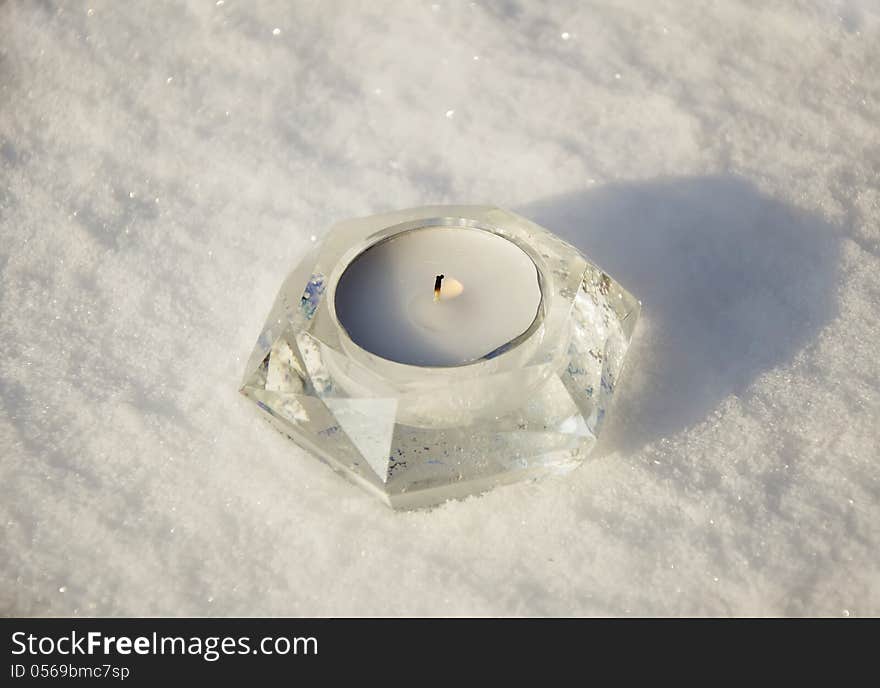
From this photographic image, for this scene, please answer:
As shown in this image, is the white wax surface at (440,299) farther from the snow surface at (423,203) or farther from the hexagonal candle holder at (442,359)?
the snow surface at (423,203)

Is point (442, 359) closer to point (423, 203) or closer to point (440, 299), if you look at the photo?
point (440, 299)

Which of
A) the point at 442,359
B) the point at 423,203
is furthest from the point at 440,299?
the point at 423,203

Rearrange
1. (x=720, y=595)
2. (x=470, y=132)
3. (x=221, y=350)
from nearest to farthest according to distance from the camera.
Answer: (x=720, y=595), (x=221, y=350), (x=470, y=132)

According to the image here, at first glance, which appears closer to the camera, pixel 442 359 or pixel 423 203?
pixel 442 359

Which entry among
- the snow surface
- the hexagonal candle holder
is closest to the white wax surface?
the hexagonal candle holder

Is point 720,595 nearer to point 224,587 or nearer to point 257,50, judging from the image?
point 224,587

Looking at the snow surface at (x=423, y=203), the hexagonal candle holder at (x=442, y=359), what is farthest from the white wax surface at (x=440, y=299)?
the snow surface at (x=423, y=203)

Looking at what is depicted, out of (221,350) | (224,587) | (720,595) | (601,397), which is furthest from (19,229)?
(720,595)
